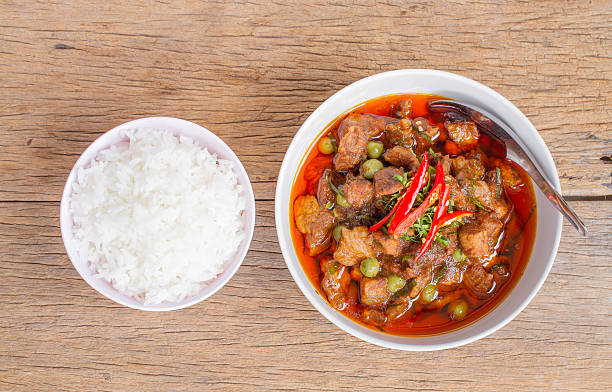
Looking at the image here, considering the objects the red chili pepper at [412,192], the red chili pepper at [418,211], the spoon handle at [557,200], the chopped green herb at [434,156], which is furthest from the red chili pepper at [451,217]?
the spoon handle at [557,200]

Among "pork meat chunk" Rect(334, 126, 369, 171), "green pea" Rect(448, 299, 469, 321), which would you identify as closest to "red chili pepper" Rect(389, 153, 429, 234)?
"pork meat chunk" Rect(334, 126, 369, 171)

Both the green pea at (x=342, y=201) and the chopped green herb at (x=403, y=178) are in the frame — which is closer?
the chopped green herb at (x=403, y=178)

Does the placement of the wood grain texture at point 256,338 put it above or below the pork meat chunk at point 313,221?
below

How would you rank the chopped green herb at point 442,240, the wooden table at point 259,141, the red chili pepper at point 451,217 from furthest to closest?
the wooden table at point 259,141 → the chopped green herb at point 442,240 → the red chili pepper at point 451,217

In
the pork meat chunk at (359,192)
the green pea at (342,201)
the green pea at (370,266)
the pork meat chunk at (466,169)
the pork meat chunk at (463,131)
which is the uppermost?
the pork meat chunk at (463,131)

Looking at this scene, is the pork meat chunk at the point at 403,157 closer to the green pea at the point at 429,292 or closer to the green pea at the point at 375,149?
the green pea at the point at 375,149

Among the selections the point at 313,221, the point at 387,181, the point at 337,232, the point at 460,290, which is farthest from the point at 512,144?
the point at 313,221

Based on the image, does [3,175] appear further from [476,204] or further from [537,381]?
[537,381]

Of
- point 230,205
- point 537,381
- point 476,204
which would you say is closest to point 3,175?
point 230,205
